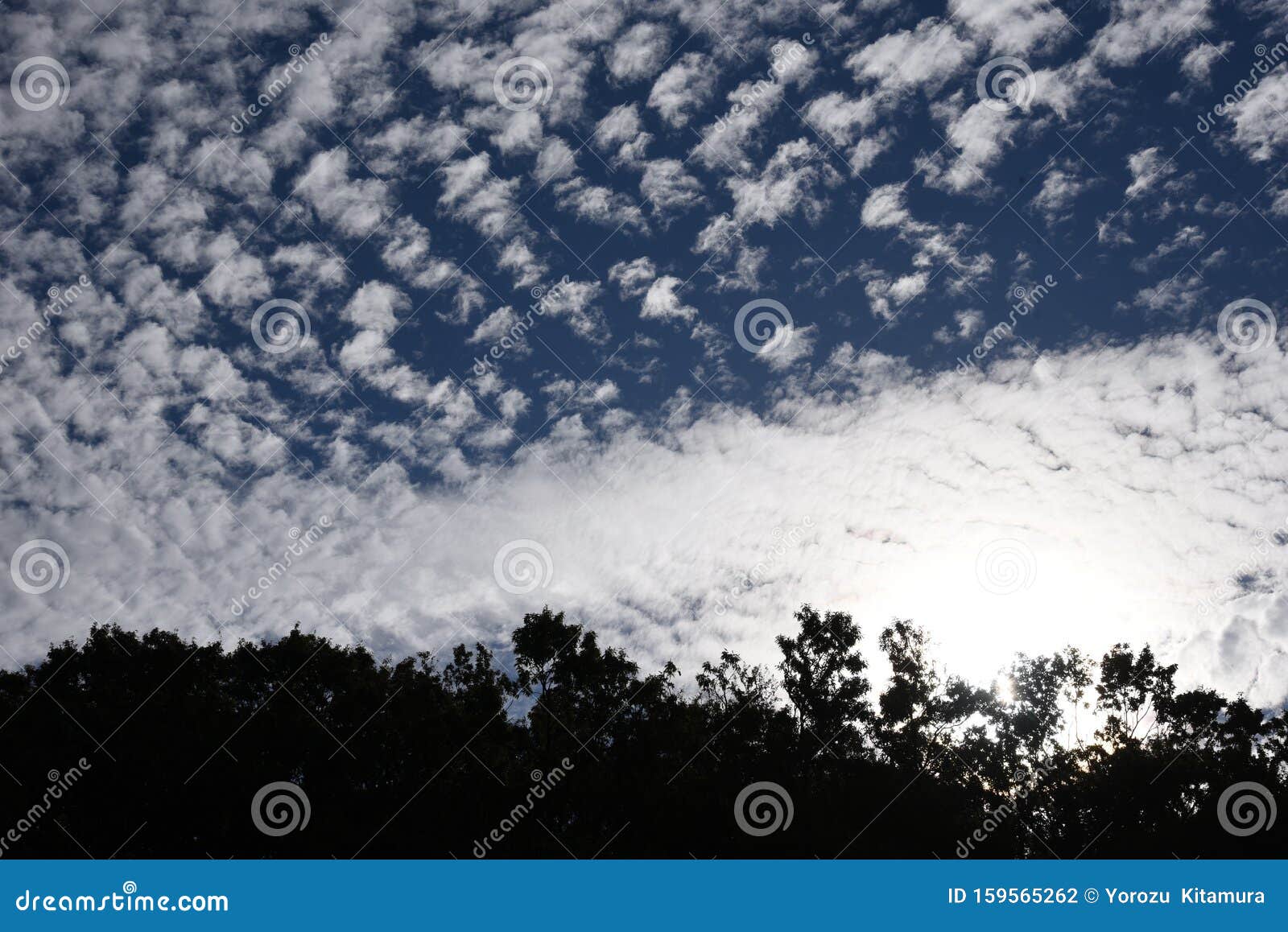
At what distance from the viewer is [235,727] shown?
30625 millimetres

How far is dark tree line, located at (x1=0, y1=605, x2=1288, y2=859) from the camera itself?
29.4 m

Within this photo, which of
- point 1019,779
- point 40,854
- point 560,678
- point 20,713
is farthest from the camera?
point 1019,779

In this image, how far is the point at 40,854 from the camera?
28578 millimetres

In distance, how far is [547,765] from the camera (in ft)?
100

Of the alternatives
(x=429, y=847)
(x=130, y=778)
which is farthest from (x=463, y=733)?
(x=130, y=778)

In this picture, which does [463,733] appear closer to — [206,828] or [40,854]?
[206,828]

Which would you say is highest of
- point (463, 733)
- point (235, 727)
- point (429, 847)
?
point (463, 733)

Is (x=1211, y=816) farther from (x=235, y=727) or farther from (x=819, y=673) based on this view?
(x=235, y=727)

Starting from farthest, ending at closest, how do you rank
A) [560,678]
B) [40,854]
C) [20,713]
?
1. [560,678]
2. [20,713]
3. [40,854]

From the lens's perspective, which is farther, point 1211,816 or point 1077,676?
point 1077,676

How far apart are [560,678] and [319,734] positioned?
978 cm

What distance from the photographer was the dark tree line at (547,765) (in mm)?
29391

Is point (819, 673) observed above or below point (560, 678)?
above

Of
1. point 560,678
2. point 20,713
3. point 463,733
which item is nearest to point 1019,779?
point 560,678
